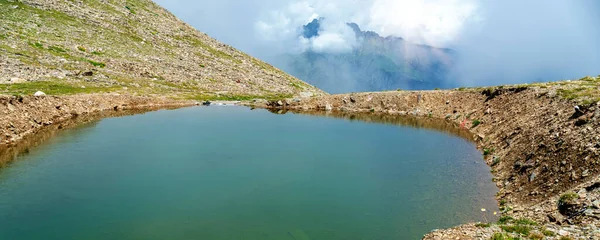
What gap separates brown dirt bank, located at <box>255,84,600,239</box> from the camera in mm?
21078

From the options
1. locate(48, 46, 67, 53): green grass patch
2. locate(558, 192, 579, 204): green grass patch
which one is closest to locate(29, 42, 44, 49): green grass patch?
locate(48, 46, 67, 53): green grass patch

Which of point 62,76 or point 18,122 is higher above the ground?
point 62,76

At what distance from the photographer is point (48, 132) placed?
153ft

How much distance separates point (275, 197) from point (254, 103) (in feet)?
189

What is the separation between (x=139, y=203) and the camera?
26.6m

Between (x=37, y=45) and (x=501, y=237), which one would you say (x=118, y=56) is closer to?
(x=37, y=45)

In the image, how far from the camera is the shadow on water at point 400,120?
2320 inches

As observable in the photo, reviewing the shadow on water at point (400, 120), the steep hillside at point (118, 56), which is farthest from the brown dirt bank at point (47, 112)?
the shadow on water at point (400, 120)

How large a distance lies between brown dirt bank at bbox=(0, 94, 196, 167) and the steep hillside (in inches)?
187

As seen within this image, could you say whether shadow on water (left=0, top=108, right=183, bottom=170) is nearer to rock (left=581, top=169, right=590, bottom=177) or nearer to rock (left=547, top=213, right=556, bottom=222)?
rock (left=547, top=213, right=556, bottom=222)

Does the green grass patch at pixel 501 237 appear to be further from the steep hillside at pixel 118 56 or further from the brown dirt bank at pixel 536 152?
the steep hillside at pixel 118 56

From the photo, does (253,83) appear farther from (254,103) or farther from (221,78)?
(254,103)

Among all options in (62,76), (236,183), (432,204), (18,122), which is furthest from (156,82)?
(432,204)

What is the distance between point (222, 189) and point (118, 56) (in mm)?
75351
